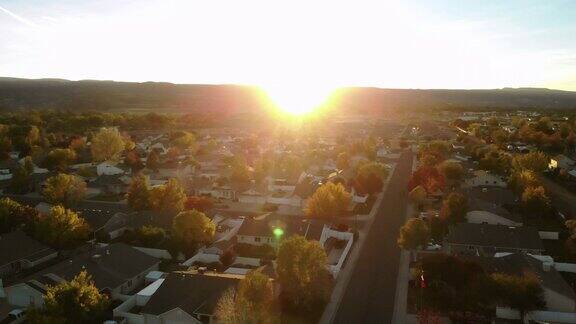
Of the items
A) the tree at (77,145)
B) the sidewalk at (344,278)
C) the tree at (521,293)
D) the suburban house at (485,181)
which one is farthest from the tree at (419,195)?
the tree at (77,145)

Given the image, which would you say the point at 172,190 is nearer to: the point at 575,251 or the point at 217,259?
the point at 217,259

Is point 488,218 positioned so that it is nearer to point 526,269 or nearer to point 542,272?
point 542,272

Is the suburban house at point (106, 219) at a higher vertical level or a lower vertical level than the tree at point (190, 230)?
lower

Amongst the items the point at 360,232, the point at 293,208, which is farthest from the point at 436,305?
the point at 293,208

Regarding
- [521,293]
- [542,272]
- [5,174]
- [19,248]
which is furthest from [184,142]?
[521,293]

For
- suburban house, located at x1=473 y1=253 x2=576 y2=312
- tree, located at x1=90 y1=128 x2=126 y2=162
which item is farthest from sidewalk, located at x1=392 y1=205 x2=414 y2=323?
tree, located at x1=90 y1=128 x2=126 y2=162

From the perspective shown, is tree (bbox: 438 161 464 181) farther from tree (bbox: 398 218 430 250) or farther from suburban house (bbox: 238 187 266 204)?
tree (bbox: 398 218 430 250)

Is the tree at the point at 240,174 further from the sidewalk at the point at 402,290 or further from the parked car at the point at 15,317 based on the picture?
the parked car at the point at 15,317
